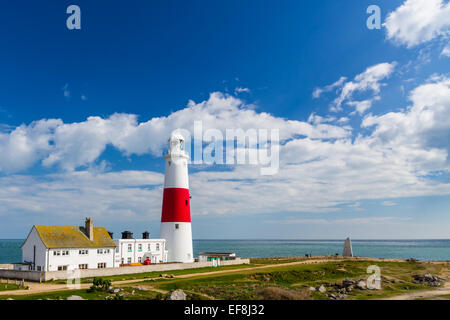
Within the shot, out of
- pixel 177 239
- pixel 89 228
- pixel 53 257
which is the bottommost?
pixel 53 257

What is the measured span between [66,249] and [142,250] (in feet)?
38.3

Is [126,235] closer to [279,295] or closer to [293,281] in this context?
[293,281]

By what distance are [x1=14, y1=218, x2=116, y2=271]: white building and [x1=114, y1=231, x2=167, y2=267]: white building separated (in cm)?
335

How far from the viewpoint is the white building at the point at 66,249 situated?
133 feet

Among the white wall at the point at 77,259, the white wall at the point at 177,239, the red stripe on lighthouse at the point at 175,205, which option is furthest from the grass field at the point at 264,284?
the red stripe on lighthouse at the point at 175,205

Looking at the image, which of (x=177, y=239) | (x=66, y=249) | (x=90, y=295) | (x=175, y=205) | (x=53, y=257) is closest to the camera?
(x=90, y=295)

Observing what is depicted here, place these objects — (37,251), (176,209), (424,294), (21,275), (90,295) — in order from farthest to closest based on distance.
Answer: (176,209) < (37,251) < (21,275) < (424,294) < (90,295)

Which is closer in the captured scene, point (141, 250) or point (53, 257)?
point (53, 257)

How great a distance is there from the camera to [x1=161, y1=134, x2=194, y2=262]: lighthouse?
50844 millimetres

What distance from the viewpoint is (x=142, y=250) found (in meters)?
51.4

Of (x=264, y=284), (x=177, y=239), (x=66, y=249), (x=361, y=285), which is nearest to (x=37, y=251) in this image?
(x=66, y=249)

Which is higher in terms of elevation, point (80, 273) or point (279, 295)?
point (279, 295)

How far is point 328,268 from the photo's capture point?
1921 inches
